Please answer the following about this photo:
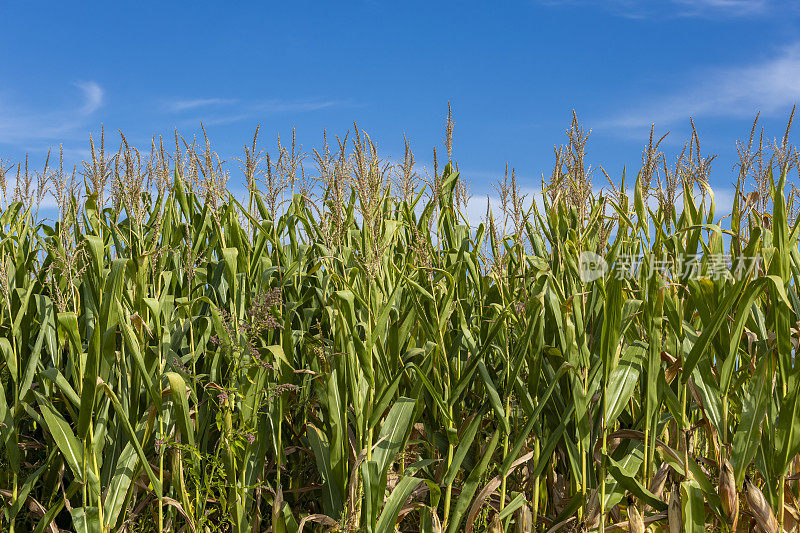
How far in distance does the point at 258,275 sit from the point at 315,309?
0.32 metres

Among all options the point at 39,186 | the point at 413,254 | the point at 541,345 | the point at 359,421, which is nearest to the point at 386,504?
the point at 359,421

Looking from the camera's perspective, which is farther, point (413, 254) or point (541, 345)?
point (413, 254)

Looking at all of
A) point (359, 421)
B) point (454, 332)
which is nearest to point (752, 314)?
point (454, 332)

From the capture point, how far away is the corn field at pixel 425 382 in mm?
2477

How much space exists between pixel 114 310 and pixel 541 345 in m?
1.64

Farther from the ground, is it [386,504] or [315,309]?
[315,309]

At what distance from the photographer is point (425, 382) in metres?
2.53

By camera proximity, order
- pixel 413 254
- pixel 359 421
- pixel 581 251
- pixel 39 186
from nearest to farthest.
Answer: pixel 359 421 < pixel 581 251 < pixel 413 254 < pixel 39 186

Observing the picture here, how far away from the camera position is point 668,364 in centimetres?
274

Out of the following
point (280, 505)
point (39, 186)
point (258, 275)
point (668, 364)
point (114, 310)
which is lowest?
point (280, 505)

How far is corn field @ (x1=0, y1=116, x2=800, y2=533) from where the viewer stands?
2477 millimetres

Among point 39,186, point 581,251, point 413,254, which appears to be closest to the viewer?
point 581,251

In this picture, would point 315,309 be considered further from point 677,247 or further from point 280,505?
point 677,247

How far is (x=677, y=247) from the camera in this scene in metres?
2.80
